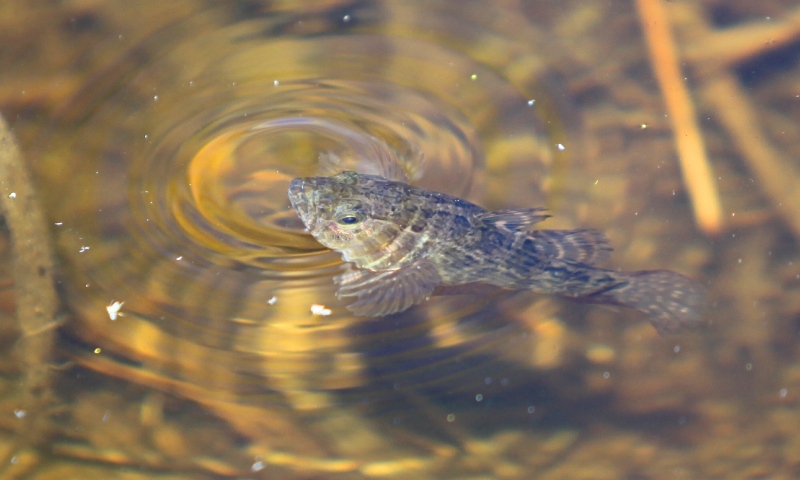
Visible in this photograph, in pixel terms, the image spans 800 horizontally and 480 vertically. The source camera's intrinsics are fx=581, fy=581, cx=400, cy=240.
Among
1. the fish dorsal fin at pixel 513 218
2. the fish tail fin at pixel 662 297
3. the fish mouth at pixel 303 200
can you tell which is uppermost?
the fish mouth at pixel 303 200

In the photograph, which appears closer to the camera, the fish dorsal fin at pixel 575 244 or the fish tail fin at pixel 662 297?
the fish dorsal fin at pixel 575 244

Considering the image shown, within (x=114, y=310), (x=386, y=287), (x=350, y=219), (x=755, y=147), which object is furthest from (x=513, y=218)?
(x=114, y=310)

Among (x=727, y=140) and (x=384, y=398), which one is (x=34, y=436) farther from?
(x=727, y=140)

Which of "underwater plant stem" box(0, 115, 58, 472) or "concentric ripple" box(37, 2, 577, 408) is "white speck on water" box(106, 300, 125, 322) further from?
"underwater plant stem" box(0, 115, 58, 472)

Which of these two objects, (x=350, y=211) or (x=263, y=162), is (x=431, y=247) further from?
(x=263, y=162)

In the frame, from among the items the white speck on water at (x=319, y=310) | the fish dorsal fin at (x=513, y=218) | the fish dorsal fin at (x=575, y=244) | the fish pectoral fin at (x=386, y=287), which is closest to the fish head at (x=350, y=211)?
the fish pectoral fin at (x=386, y=287)

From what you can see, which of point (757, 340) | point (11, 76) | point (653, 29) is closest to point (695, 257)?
point (757, 340)

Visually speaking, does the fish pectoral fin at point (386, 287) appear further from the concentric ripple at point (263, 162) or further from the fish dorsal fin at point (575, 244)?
the fish dorsal fin at point (575, 244)
